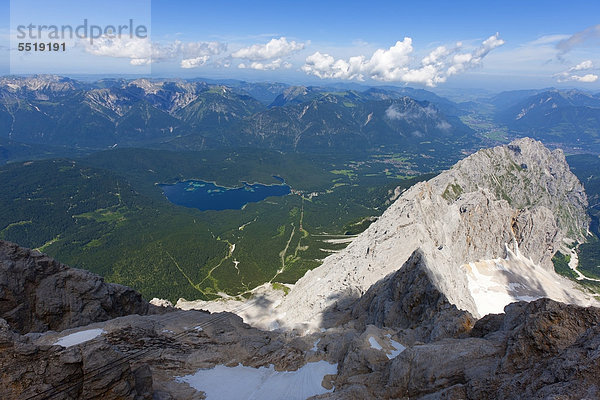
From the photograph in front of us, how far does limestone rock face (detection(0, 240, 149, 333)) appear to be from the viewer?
35156mm

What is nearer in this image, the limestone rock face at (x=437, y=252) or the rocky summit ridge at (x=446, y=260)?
the limestone rock face at (x=437, y=252)

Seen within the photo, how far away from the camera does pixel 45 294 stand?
3759 centimetres

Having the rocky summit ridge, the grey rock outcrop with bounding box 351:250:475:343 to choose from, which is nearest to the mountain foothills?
the grey rock outcrop with bounding box 351:250:475:343

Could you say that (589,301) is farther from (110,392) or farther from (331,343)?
(110,392)

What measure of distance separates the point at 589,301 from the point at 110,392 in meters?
151

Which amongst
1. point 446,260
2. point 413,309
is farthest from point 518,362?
point 446,260

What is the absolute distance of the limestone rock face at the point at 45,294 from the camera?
35.2 meters

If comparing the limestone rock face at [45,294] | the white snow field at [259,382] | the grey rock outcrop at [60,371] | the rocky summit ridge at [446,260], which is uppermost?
the grey rock outcrop at [60,371]

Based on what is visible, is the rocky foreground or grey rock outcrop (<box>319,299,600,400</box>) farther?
the rocky foreground

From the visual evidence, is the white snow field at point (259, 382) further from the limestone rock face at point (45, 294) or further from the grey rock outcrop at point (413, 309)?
the limestone rock face at point (45, 294)

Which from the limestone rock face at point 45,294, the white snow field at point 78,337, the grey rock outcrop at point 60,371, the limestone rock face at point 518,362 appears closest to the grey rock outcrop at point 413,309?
the limestone rock face at point 518,362

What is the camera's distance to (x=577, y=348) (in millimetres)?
15547

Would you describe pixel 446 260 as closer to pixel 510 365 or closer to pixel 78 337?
pixel 510 365

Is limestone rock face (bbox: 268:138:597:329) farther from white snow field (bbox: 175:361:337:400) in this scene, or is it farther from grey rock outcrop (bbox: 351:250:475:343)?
white snow field (bbox: 175:361:337:400)
